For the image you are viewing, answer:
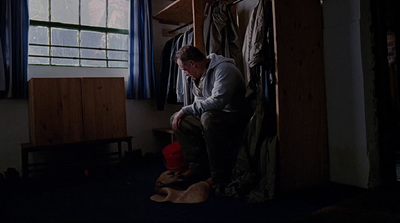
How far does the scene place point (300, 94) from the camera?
7.37 ft

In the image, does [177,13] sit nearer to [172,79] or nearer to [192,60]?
[172,79]

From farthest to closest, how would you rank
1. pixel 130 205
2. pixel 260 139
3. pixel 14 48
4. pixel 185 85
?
pixel 185 85, pixel 14 48, pixel 260 139, pixel 130 205

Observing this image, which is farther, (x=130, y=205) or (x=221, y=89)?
(x=221, y=89)

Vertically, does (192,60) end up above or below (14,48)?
below

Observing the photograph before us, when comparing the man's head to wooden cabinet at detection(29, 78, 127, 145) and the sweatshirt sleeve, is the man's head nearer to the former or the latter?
the sweatshirt sleeve

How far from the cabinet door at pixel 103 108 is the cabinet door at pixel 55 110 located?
0.07 metres

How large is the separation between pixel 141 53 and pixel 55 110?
127 centimetres

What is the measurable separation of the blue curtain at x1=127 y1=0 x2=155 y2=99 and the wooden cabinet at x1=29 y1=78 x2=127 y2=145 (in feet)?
1.51

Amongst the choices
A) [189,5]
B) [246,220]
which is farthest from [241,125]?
[189,5]

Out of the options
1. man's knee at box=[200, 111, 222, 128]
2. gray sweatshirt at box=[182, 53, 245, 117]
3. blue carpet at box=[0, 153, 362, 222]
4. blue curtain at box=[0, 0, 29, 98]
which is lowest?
blue carpet at box=[0, 153, 362, 222]

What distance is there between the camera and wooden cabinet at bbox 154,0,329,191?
7.04ft

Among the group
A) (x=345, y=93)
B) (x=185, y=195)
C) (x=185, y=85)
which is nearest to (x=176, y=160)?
(x=185, y=195)

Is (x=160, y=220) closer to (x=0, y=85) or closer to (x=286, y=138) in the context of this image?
(x=286, y=138)

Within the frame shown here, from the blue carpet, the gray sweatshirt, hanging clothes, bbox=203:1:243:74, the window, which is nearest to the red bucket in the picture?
the blue carpet
